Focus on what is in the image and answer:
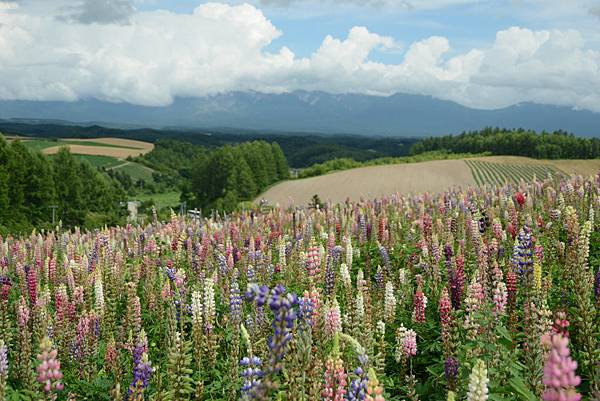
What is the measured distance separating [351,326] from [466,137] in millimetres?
177903

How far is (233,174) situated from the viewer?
117812mm

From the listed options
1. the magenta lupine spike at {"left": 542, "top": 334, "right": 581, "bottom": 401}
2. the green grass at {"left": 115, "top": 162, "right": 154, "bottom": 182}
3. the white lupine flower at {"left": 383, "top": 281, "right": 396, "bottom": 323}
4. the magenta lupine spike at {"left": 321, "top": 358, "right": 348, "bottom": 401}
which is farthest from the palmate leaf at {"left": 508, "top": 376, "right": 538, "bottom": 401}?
the green grass at {"left": 115, "top": 162, "right": 154, "bottom": 182}

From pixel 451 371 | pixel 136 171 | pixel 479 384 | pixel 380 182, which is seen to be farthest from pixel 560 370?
pixel 136 171

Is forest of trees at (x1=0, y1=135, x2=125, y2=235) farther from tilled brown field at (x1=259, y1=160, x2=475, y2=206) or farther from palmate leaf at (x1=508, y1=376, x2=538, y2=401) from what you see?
palmate leaf at (x1=508, y1=376, x2=538, y2=401)

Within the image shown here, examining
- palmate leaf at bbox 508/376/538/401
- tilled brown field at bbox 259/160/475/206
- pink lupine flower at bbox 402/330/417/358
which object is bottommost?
tilled brown field at bbox 259/160/475/206

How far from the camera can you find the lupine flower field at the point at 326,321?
426 cm

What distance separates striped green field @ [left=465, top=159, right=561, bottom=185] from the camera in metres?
80.0

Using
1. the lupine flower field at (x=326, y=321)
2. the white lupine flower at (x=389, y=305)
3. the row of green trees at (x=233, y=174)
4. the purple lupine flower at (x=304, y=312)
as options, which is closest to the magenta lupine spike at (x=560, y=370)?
the lupine flower field at (x=326, y=321)

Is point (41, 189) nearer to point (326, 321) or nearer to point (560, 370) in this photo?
point (326, 321)

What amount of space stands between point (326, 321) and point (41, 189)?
74317mm

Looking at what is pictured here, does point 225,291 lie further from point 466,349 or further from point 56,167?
point 56,167

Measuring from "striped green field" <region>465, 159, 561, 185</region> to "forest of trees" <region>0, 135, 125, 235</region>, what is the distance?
5468cm

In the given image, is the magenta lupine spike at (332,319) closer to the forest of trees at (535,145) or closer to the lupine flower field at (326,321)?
the lupine flower field at (326,321)

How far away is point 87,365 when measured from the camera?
6.57 metres
